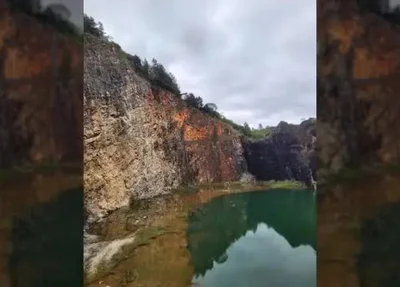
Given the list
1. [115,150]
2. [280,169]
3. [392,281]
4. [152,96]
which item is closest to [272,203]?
[280,169]

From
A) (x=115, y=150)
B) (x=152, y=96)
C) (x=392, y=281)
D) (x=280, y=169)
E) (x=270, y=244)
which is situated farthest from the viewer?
(x=280, y=169)

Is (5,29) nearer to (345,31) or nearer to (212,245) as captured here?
(345,31)

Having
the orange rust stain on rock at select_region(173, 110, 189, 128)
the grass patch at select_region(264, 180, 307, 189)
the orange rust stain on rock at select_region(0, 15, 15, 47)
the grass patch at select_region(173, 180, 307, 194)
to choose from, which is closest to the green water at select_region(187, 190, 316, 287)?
the grass patch at select_region(173, 180, 307, 194)

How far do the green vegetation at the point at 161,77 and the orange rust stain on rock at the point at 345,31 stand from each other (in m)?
12.9

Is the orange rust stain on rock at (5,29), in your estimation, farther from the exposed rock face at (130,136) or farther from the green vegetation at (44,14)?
the exposed rock face at (130,136)

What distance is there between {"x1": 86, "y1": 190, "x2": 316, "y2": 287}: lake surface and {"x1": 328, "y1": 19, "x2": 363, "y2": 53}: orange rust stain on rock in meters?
6.14


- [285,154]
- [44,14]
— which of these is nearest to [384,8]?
[44,14]

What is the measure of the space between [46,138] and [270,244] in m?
9.72

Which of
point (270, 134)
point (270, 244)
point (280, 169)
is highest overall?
point (270, 134)

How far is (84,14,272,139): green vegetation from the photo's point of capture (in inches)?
594

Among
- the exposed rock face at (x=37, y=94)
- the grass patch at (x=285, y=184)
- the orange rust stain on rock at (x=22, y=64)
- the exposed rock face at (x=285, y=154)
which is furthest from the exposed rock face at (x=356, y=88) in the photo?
the grass patch at (x=285, y=184)

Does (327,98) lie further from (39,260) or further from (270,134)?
(270,134)

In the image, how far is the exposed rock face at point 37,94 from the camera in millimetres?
1865

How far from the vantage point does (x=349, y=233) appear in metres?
1.70
